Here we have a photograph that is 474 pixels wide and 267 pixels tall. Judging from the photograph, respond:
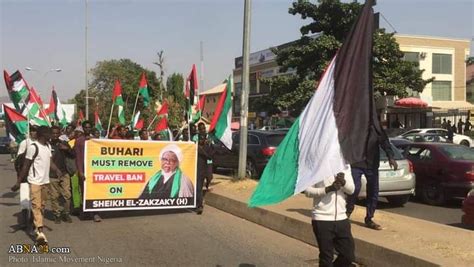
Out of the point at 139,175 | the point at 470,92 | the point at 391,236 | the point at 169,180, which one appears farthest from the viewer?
the point at 470,92

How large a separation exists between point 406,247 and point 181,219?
4820 mm

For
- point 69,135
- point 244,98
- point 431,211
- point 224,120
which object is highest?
point 244,98

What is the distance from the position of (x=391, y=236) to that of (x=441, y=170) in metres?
5.23

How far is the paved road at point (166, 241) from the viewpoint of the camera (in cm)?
713

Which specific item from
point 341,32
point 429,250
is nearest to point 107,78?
point 341,32

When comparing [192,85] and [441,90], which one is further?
[441,90]

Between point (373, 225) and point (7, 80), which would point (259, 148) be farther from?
point (373, 225)

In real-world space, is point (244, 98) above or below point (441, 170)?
above

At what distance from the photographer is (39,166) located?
830 centimetres

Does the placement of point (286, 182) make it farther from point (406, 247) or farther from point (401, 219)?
point (401, 219)

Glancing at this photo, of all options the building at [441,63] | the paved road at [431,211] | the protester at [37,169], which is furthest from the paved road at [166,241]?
the building at [441,63]

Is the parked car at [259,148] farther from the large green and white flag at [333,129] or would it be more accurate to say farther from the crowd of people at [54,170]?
the large green and white flag at [333,129]

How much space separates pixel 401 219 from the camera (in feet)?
28.0

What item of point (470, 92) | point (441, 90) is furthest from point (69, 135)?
point (470, 92)
